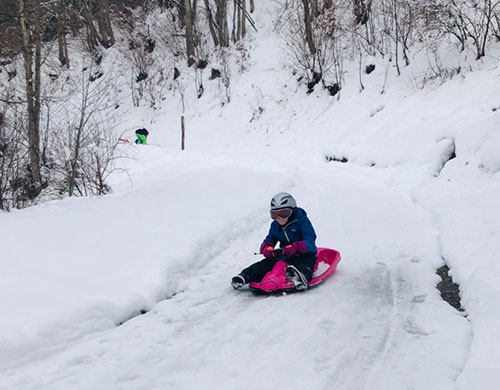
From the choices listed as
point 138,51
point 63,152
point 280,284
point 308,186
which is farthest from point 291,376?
point 138,51

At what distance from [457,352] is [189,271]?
3.33 meters

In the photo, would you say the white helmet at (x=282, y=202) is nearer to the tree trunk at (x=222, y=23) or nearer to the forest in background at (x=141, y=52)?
the forest in background at (x=141, y=52)

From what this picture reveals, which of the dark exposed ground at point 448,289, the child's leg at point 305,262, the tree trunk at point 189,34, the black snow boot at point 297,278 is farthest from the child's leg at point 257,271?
the tree trunk at point 189,34

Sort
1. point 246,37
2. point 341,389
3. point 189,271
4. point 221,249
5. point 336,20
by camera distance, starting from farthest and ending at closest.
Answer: point 246,37, point 336,20, point 221,249, point 189,271, point 341,389

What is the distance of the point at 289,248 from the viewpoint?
5.38 m

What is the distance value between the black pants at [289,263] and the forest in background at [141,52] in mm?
6311

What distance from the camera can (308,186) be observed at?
11.3 m

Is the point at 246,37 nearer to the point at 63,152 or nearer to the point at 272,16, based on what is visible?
the point at 272,16

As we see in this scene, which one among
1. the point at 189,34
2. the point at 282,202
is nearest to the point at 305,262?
the point at 282,202

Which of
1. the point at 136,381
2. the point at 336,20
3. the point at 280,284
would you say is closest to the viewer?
the point at 136,381

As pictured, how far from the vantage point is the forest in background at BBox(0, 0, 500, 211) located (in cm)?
1148

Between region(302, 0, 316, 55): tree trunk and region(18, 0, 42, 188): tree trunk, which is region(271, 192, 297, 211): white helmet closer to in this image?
region(18, 0, 42, 188): tree trunk

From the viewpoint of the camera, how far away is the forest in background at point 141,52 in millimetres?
11484

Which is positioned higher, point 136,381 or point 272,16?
point 272,16
